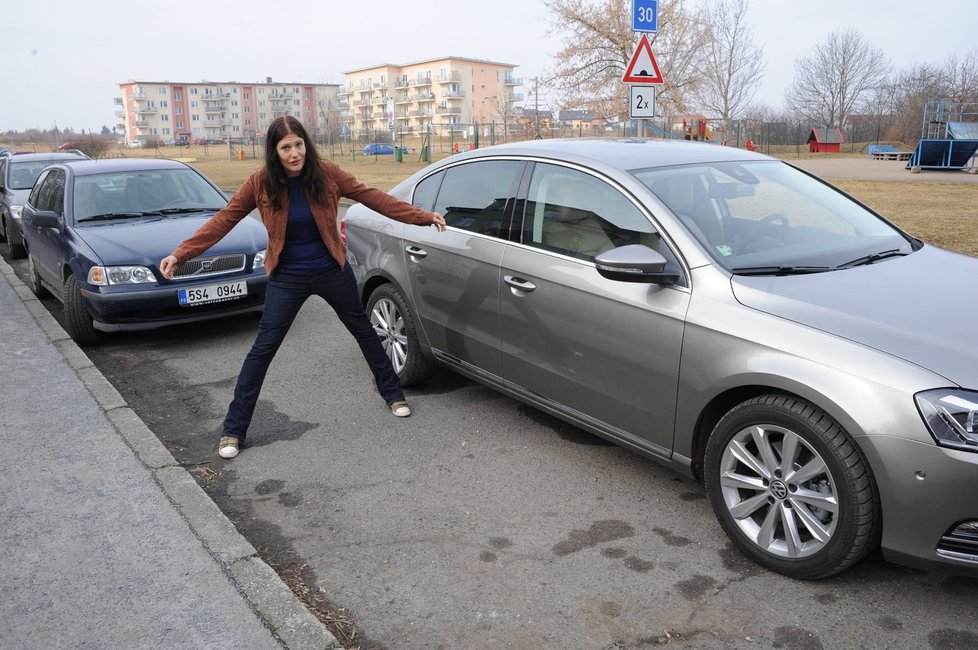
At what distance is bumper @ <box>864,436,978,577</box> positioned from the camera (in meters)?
2.68

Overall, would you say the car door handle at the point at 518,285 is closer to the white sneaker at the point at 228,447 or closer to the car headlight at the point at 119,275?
the white sneaker at the point at 228,447

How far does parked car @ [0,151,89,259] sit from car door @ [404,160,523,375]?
885cm

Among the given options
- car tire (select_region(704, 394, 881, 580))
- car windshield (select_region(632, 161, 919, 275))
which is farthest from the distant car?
car tire (select_region(704, 394, 881, 580))

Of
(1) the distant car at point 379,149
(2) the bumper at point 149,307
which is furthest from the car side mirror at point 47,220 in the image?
(1) the distant car at point 379,149

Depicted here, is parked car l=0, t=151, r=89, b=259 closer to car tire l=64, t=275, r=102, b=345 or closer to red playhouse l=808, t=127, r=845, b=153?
car tire l=64, t=275, r=102, b=345

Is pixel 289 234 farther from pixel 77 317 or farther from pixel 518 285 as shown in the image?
pixel 77 317

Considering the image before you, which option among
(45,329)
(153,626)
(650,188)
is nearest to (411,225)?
(650,188)

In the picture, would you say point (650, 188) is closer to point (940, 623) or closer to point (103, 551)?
point (940, 623)

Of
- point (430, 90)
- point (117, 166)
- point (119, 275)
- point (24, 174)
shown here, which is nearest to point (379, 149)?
point (24, 174)

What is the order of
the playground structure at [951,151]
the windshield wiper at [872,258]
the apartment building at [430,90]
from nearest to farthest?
the windshield wiper at [872,258], the playground structure at [951,151], the apartment building at [430,90]

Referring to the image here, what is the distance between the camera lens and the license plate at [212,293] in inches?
265

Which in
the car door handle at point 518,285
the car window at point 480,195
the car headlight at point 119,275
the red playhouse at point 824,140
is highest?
the red playhouse at point 824,140

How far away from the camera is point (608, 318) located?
378cm

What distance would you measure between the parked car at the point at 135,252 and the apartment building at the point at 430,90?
114 meters
